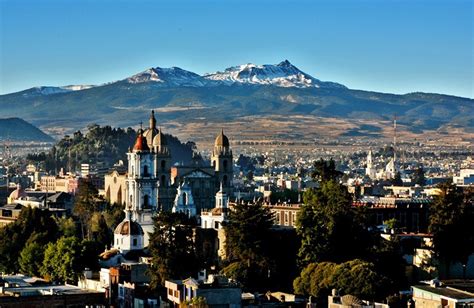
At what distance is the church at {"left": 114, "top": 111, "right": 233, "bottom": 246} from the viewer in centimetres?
10362

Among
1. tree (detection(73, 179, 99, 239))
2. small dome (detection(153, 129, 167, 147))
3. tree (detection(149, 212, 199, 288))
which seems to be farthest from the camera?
small dome (detection(153, 129, 167, 147))

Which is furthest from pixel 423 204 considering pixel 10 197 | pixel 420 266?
pixel 10 197

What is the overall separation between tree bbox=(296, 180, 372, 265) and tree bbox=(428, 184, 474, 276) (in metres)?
3.87

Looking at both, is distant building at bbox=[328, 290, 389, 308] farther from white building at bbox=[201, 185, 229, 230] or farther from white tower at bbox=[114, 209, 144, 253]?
white building at bbox=[201, 185, 229, 230]

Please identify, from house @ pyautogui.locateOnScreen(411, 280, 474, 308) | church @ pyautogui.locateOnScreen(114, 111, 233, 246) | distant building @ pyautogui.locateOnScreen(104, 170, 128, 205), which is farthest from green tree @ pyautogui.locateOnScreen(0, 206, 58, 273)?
distant building @ pyautogui.locateOnScreen(104, 170, 128, 205)

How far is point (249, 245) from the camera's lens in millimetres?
79250

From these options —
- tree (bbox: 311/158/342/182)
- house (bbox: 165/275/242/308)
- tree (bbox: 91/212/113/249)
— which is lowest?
house (bbox: 165/275/242/308)

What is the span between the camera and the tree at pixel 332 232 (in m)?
78.8

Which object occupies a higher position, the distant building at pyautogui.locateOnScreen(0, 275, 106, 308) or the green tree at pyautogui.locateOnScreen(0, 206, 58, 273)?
the green tree at pyautogui.locateOnScreen(0, 206, 58, 273)

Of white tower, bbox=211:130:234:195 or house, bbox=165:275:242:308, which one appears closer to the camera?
house, bbox=165:275:242:308

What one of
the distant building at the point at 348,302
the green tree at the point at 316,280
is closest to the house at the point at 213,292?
the distant building at the point at 348,302

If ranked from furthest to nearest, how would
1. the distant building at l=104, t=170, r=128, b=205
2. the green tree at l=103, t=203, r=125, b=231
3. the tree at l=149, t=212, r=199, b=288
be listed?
the distant building at l=104, t=170, r=128, b=205 < the green tree at l=103, t=203, r=125, b=231 < the tree at l=149, t=212, r=199, b=288

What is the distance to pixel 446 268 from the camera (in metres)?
80.3

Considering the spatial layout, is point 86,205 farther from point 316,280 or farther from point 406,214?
point 316,280
